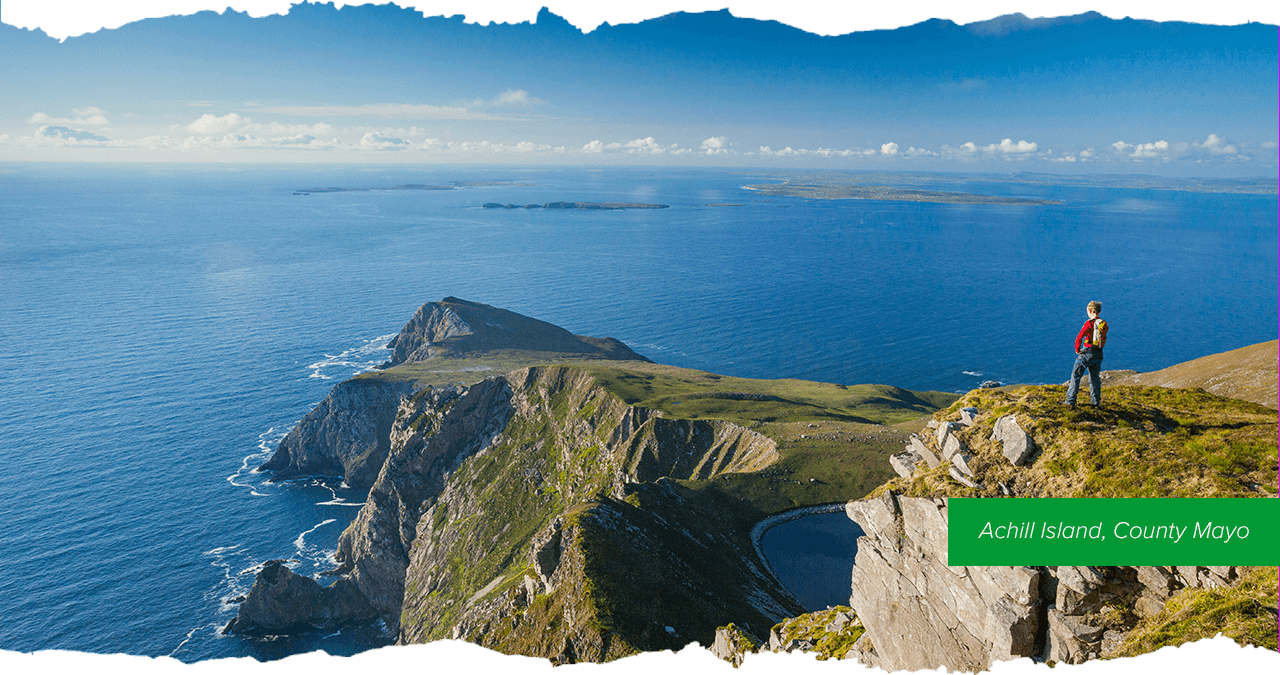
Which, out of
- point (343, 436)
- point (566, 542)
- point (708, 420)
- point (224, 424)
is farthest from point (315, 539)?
point (566, 542)

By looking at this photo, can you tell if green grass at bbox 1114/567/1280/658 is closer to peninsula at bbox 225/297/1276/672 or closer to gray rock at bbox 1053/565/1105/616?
peninsula at bbox 225/297/1276/672

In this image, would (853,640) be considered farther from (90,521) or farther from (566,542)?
(90,521)

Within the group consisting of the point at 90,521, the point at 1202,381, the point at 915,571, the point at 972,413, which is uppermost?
the point at 972,413

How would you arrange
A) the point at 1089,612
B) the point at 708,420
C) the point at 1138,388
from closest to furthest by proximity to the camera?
the point at 1089,612, the point at 1138,388, the point at 708,420

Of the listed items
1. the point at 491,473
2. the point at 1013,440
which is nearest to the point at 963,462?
the point at 1013,440

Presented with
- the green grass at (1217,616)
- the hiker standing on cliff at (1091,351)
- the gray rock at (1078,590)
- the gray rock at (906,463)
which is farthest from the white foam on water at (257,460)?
the green grass at (1217,616)

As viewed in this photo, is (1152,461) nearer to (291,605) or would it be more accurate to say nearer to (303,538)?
(291,605)

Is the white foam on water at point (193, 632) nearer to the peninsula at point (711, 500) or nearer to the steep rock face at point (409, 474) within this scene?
the peninsula at point (711, 500)
